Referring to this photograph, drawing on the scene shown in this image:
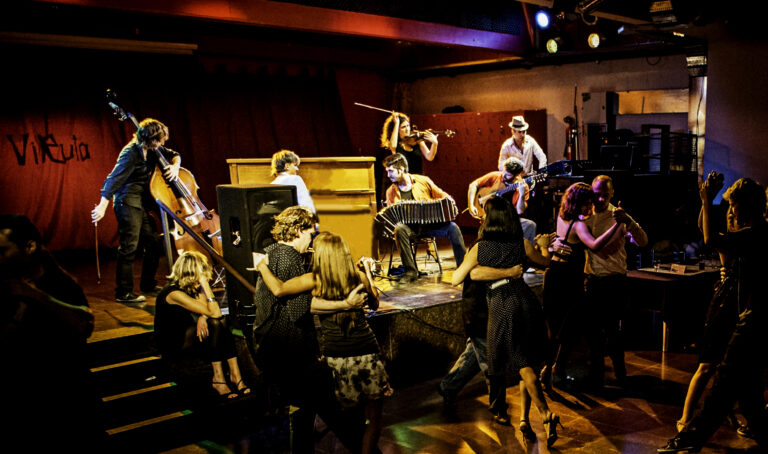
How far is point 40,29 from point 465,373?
788 cm

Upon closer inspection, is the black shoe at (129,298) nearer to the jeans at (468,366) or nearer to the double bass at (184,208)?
the double bass at (184,208)

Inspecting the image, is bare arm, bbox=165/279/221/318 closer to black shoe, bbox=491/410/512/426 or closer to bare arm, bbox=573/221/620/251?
black shoe, bbox=491/410/512/426

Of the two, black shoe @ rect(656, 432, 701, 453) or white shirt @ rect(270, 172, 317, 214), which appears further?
white shirt @ rect(270, 172, 317, 214)

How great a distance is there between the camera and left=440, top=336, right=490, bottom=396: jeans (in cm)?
456

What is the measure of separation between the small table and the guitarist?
1.25m

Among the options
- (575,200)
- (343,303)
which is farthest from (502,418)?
(343,303)

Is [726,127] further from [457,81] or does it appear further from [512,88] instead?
A: [457,81]

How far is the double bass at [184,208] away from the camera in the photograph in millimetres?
5844

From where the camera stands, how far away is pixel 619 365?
5301mm

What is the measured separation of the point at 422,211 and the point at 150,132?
2.98m

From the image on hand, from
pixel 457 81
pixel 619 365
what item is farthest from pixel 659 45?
pixel 619 365

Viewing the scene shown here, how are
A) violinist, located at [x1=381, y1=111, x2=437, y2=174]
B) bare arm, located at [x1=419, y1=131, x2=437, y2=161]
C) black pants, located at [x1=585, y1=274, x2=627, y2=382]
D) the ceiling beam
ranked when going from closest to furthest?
black pants, located at [x1=585, y1=274, x2=627, y2=382] → the ceiling beam → violinist, located at [x1=381, y1=111, x2=437, y2=174] → bare arm, located at [x1=419, y1=131, x2=437, y2=161]

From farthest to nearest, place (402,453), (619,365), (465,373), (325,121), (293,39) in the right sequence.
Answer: (325,121) → (293,39) → (619,365) → (465,373) → (402,453)

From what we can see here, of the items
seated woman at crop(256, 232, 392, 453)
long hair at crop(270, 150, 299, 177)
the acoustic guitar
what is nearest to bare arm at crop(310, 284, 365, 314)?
seated woman at crop(256, 232, 392, 453)
